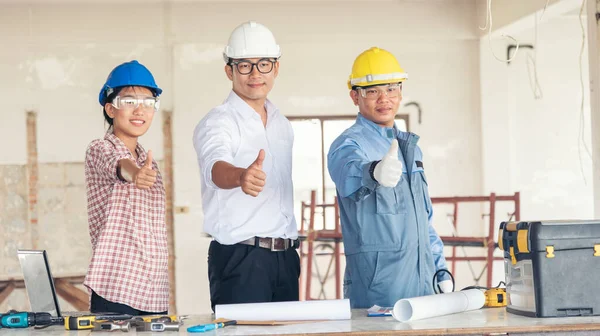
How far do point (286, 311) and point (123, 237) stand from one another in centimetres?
66

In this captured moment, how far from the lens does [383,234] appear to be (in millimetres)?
3047

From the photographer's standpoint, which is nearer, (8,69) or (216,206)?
(216,206)

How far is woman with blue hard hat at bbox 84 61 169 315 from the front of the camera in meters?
2.84

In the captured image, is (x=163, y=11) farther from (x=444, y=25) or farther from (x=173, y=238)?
(x=444, y=25)

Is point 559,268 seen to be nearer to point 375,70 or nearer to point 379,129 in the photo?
point 379,129

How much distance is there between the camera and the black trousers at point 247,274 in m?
3.03

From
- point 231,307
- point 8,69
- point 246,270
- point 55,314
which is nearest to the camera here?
point 231,307

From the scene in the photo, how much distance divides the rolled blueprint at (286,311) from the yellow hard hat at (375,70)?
1023 mm

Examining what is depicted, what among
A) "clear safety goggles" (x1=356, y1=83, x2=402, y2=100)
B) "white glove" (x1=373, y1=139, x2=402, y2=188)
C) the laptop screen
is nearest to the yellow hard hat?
"clear safety goggles" (x1=356, y1=83, x2=402, y2=100)

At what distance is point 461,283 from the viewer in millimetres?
8062

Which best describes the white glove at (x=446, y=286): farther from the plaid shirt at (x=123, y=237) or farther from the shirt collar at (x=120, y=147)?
the shirt collar at (x=120, y=147)

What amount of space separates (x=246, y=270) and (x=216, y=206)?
0.27 m

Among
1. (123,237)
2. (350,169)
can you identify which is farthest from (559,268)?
(123,237)

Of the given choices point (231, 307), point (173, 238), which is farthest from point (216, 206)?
point (173, 238)
